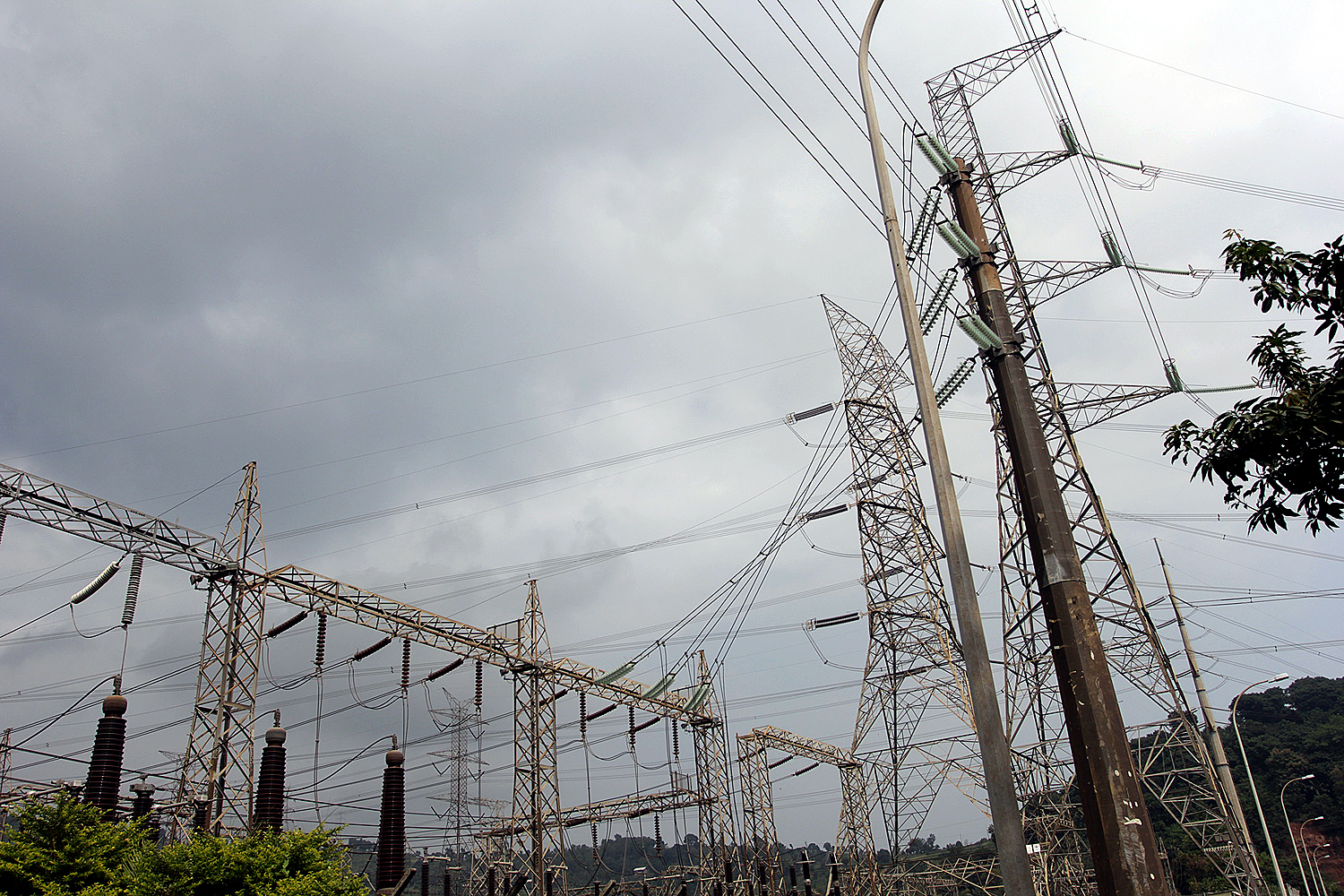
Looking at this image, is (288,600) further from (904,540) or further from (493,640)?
(904,540)

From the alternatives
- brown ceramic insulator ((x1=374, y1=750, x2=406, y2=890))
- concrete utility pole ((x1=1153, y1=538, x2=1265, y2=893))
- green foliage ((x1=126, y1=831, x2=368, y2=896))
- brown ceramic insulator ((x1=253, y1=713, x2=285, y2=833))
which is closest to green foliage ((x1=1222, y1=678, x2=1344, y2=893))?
concrete utility pole ((x1=1153, y1=538, x2=1265, y2=893))

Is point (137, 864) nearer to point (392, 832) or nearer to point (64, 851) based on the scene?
point (64, 851)

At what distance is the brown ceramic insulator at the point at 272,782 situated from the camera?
80.1 ft

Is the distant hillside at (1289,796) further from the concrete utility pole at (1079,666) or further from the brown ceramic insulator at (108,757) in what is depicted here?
the brown ceramic insulator at (108,757)

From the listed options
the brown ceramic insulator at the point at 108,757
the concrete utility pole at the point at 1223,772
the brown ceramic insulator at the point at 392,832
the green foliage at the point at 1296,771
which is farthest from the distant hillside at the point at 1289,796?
the brown ceramic insulator at the point at 108,757

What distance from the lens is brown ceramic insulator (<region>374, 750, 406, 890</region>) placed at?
24.6m

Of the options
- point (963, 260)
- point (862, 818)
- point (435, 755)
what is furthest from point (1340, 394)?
point (435, 755)

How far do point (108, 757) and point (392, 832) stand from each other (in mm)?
7894

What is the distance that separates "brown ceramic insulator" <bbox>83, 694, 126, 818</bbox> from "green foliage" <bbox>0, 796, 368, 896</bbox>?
3.23 ft

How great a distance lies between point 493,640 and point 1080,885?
944 inches

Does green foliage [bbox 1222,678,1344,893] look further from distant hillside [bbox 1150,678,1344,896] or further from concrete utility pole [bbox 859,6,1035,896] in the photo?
concrete utility pole [bbox 859,6,1035,896]

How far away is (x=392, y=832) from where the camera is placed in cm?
2536

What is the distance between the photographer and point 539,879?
107ft

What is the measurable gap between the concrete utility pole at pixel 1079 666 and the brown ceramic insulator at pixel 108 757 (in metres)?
22.5
